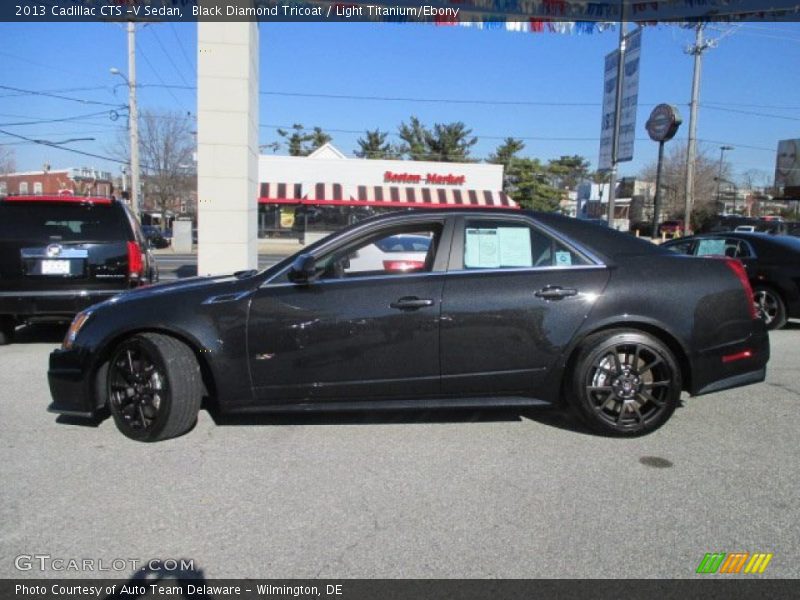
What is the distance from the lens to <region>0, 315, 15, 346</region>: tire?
25.4 ft

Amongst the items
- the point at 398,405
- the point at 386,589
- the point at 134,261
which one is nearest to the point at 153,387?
the point at 398,405

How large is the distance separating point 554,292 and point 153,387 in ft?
9.03

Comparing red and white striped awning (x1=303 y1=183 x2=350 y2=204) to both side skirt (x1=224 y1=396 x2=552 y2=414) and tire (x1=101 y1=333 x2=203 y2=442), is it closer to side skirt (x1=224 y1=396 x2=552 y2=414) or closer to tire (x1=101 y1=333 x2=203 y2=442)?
tire (x1=101 y1=333 x2=203 y2=442)

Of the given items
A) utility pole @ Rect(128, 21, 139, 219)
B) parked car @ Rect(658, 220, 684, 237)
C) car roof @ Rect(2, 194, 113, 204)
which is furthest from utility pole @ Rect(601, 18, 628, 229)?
parked car @ Rect(658, 220, 684, 237)

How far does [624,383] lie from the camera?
14.3 ft

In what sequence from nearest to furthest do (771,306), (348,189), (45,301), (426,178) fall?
(45,301) → (771,306) → (348,189) → (426,178)

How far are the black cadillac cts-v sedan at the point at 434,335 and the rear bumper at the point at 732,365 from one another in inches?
0.5

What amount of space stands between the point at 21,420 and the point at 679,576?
15.0ft

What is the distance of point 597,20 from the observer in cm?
1197

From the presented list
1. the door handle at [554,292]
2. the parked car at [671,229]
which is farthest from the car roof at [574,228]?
the parked car at [671,229]

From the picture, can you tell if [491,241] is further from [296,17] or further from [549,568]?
[296,17]

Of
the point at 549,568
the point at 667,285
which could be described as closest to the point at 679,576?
the point at 549,568

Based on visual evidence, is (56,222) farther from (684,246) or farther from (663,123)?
(663,123)

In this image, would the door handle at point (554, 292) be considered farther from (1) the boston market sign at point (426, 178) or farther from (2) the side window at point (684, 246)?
(1) the boston market sign at point (426, 178)
